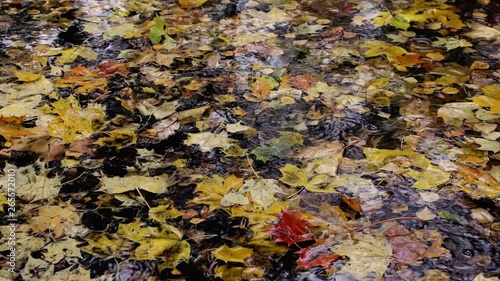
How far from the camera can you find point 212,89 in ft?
6.96

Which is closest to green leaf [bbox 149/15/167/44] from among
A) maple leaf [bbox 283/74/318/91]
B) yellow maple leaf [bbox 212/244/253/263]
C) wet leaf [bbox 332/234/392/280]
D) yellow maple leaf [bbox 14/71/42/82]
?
yellow maple leaf [bbox 14/71/42/82]

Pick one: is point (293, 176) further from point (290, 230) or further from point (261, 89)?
point (261, 89)

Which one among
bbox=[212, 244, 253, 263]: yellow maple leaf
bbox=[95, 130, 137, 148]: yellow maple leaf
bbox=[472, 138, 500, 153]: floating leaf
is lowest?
bbox=[212, 244, 253, 263]: yellow maple leaf

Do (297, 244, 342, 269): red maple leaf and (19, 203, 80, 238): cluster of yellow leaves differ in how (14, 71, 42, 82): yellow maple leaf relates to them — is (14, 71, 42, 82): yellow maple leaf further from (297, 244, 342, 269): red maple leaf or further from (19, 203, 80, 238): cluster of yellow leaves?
(297, 244, 342, 269): red maple leaf

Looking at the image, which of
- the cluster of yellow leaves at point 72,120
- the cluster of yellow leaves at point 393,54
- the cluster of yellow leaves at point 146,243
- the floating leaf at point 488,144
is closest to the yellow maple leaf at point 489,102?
the floating leaf at point 488,144

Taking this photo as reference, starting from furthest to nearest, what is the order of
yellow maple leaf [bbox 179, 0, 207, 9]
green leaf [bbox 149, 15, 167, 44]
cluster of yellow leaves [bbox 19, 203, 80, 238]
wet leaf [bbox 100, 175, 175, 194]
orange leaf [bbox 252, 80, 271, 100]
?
yellow maple leaf [bbox 179, 0, 207, 9] → green leaf [bbox 149, 15, 167, 44] → orange leaf [bbox 252, 80, 271, 100] → wet leaf [bbox 100, 175, 175, 194] → cluster of yellow leaves [bbox 19, 203, 80, 238]

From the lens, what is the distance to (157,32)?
2549 mm

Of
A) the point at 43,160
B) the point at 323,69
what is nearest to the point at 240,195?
the point at 43,160

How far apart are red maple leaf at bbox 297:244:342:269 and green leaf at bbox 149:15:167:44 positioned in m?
1.45

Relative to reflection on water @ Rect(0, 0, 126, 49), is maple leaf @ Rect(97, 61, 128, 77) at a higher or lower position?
lower

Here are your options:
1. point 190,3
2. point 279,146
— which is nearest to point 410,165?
point 279,146

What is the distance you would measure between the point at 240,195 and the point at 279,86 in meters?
0.69

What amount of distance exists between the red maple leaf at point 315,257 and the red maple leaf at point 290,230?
34 millimetres

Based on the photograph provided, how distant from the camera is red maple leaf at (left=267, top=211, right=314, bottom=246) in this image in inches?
55.6
